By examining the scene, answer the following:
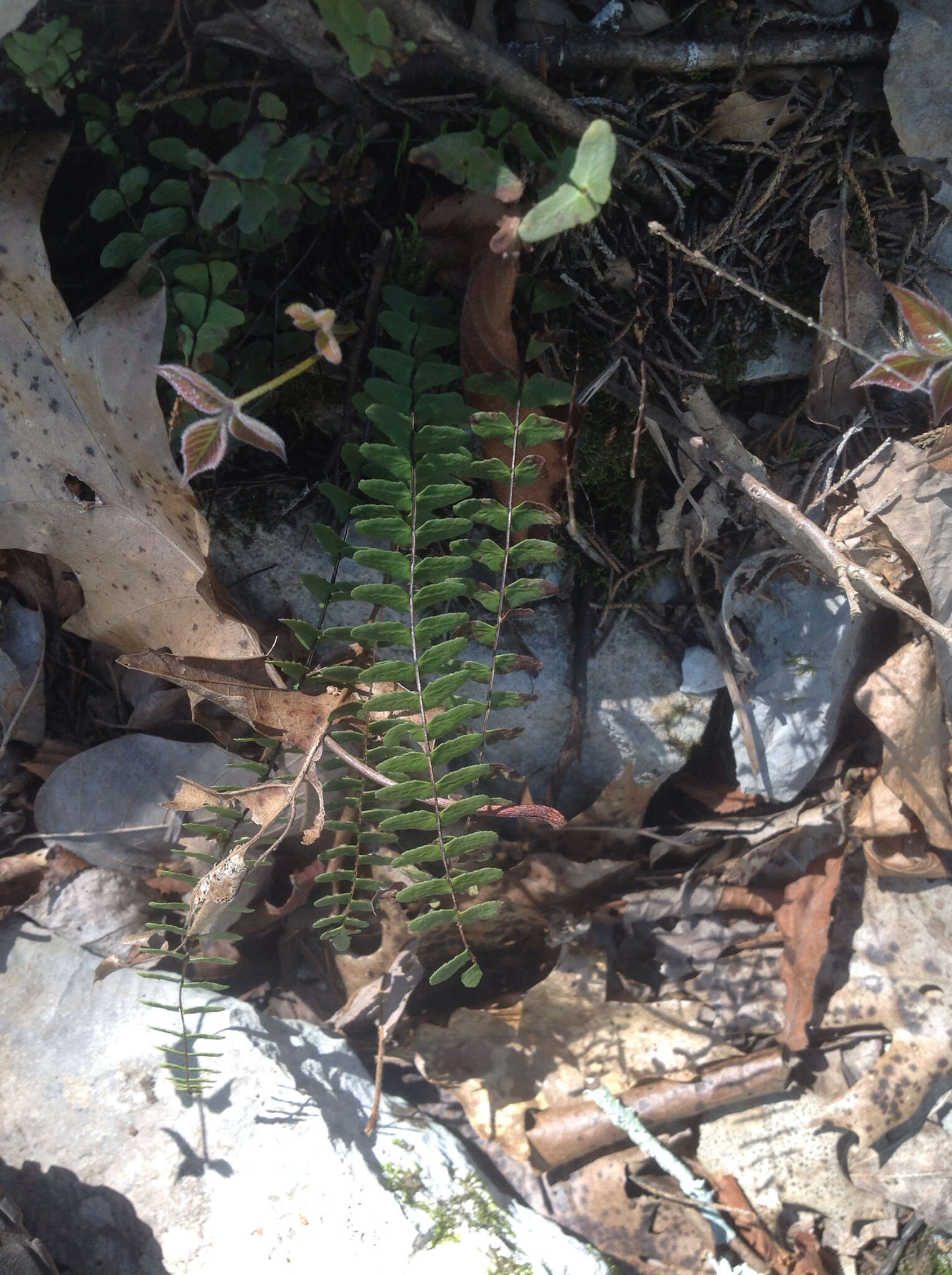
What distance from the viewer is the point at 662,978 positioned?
3188 millimetres

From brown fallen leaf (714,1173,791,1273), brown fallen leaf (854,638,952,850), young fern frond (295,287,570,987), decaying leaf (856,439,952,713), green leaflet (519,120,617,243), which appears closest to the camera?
green leaflet (519,120,617,243)

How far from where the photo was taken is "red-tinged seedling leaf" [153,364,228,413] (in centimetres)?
191

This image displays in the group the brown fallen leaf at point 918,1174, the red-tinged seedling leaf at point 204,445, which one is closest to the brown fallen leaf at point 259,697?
the red-tinged seedling leaf at point 204,445

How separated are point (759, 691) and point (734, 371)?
113cm

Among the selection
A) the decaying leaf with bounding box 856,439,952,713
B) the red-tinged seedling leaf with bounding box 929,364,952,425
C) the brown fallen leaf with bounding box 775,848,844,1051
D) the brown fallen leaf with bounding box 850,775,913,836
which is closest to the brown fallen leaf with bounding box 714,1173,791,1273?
the brown fallen leaf with bounding box 775,848,844,1051

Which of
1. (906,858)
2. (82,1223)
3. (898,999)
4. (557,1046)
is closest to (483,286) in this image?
(906,858)

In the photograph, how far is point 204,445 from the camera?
1978 millimetres

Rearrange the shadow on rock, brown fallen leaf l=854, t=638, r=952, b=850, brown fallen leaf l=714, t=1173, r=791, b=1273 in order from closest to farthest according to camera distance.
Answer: the shadow on rock
brown fallen leaf l=854, t=638, r=952, b=850
brown fallen leaf l=714, t=1173, r=791, b=1273

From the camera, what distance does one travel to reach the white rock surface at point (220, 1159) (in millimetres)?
2592

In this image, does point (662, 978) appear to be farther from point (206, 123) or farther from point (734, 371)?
point (206, 123)

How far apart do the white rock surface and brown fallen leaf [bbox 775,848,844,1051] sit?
1.09m

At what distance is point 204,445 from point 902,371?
5.87 ft

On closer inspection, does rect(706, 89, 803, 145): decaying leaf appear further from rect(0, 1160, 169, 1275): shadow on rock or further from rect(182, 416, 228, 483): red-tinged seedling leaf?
rect(0, 1160, 169, 1275): shadow on rock

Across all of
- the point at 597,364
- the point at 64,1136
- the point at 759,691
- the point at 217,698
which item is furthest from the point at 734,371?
the point at 64,1136
